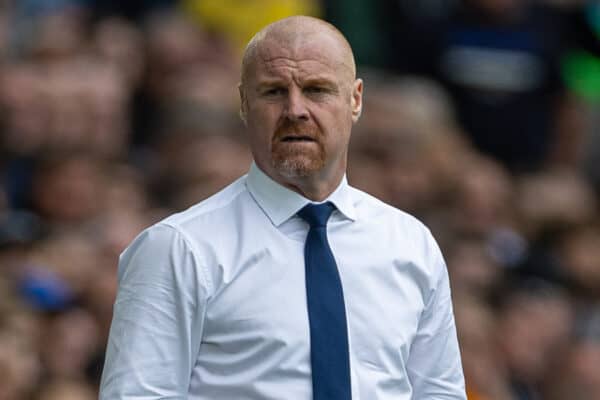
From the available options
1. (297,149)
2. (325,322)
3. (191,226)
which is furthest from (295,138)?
(325,322)

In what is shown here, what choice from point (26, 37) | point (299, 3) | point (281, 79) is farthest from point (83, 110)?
point (281, 79)

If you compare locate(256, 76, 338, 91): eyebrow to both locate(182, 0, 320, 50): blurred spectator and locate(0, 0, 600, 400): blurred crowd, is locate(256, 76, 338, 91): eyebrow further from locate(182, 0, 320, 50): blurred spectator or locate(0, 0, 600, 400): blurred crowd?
locate(182, 0, 320, 50): blurred spectator

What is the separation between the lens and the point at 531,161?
31.5 ft

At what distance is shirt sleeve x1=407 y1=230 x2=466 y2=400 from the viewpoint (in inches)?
136

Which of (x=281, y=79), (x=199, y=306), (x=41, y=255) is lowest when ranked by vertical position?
(x=41, y=255)

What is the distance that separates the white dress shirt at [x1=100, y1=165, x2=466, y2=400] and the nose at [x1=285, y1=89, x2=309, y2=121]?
8.0 inches

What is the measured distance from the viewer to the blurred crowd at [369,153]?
6.25 metres

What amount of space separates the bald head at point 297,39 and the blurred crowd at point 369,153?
2.34m

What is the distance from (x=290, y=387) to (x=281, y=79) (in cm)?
66

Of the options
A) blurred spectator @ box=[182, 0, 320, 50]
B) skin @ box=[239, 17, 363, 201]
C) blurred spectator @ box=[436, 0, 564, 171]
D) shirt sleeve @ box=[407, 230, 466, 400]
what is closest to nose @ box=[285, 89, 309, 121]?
skin @ box=[239, 17, 363, 201]

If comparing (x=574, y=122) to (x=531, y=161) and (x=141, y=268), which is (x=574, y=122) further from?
(x=141, y=268)

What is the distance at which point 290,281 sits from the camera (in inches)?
130

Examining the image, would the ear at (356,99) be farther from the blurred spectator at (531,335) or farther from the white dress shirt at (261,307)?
the blurred spectator at (531,335)

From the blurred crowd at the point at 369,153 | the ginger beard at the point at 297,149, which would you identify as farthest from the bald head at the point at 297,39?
the blurred crowd at the point at 369,153
